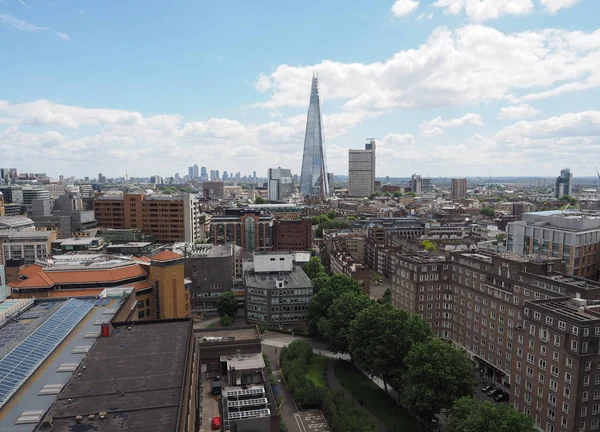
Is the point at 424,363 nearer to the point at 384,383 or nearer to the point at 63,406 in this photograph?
the point at 384,383

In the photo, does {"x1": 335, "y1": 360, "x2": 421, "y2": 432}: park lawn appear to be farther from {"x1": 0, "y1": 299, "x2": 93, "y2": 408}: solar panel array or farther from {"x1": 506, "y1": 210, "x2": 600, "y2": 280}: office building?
{"x1": 506, "y1": 210, "x2": 600, "y2": 280}: office building

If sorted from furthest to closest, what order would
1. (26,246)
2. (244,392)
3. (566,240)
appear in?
(26,246) → (566,240) → (244,392)

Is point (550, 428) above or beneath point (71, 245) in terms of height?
beneath

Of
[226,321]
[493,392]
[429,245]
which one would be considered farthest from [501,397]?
[429,245]

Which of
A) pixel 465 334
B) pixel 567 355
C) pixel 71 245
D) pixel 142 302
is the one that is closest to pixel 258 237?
pixel 71 245

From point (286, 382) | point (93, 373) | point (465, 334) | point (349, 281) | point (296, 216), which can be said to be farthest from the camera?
point (296, 216)

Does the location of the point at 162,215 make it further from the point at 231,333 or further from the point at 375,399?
the point at 375,399

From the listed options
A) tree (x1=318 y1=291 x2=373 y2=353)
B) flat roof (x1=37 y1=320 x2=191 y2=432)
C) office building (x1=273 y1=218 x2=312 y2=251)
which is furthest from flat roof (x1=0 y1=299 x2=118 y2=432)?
office building (x1=273 y1=218 x2=312 y2=251)

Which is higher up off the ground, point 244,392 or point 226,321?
point 244,392
